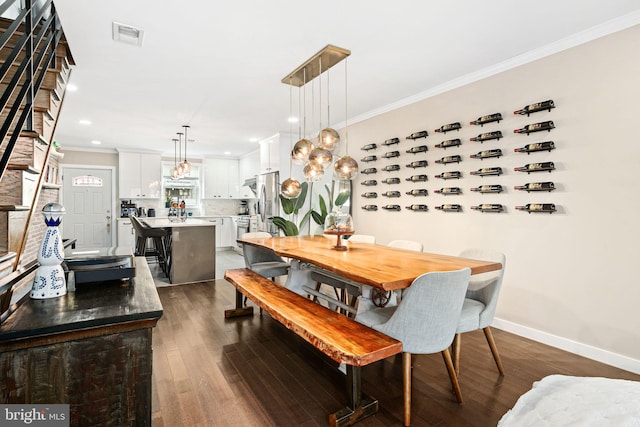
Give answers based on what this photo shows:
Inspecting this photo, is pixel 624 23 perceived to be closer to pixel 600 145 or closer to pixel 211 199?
pixel 600 145

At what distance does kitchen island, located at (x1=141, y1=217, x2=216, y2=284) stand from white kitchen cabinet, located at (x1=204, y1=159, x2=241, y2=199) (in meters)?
3.80

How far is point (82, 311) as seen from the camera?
44.1 inches

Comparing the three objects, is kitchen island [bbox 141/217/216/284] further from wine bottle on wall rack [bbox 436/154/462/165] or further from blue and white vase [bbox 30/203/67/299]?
blue and white vase [bbox 30/203/67/299]

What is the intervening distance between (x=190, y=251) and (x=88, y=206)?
430cm

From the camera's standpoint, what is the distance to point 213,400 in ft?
6.80

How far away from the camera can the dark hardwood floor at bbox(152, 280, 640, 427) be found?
76.0 inches

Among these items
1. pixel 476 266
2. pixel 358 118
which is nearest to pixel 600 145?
pixel 476 266

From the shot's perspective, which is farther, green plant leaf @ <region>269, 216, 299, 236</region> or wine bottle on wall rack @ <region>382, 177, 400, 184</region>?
green plant leaf @ <region>269, 216, 299, 236</region>

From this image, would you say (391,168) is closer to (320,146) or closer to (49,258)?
(320,146)

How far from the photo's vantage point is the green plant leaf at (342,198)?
17.8 ft

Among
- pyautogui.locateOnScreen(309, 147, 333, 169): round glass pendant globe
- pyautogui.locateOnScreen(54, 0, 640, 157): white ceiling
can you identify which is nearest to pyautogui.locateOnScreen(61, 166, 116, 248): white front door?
pyautogui.locateOnScreen(54, 0, 640, 157): white ceiling

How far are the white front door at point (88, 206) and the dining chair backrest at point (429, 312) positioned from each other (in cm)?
812

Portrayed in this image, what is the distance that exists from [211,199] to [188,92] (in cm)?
538

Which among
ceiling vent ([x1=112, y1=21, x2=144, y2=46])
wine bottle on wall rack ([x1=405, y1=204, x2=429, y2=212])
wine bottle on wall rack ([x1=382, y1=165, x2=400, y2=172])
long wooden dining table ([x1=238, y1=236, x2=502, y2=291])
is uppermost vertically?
ceiling vent ([x1=112, y1=21, x2=144, y2=46])
